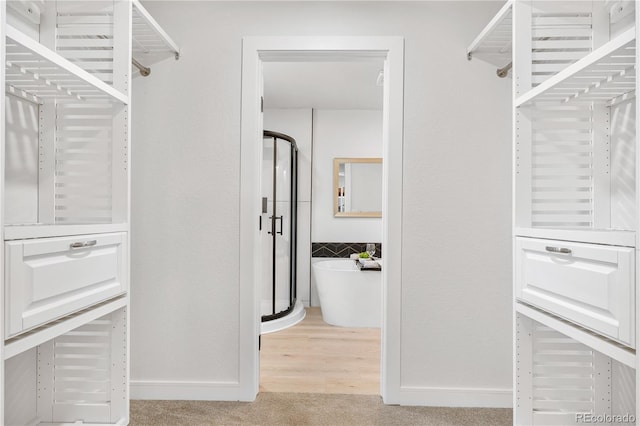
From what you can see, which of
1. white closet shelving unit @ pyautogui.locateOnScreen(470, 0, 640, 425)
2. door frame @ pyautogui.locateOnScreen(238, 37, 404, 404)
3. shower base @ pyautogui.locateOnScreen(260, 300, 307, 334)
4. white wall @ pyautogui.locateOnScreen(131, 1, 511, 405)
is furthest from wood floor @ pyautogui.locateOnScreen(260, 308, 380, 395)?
white closet shelving unit @ pyautogui.locateOnScreen(470, 0, 640, 425)

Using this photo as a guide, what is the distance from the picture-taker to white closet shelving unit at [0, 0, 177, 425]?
1584 millimetres

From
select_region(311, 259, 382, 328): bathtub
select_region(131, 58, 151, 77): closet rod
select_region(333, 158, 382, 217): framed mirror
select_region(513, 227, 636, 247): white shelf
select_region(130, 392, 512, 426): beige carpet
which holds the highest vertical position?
select_region(131, 58, 151, 77): closet rod

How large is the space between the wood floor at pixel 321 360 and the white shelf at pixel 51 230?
4.80 feet

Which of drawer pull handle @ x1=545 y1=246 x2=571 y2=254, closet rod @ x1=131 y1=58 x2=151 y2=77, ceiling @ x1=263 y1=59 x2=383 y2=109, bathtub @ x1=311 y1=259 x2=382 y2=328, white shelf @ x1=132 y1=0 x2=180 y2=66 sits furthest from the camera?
bathtub @ x1=311 y1=259 x2=382 y2=328

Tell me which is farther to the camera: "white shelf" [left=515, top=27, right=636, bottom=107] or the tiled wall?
the tiled wall

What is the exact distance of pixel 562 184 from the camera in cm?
182

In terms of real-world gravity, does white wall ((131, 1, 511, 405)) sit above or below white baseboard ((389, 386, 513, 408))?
above

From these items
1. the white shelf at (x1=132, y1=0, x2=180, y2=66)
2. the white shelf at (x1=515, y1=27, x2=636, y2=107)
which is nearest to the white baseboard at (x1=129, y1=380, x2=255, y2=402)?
the white shelf at (x1=132, y1=0, x2=180, y2=66)

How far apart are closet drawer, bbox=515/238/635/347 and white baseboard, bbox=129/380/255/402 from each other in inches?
65.4

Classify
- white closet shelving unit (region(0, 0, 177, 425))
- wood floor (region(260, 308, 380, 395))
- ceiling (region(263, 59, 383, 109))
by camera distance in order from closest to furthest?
white closet shelving unit (region(0, 0, 177, 425)) < wood floor (region(260, 308, 380, 395)) < ceiling (region(263, 59, 383, 109))

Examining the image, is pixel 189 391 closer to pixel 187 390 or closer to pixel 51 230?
pixel 187 390

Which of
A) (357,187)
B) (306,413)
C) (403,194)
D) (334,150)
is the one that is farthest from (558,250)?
(334,150)

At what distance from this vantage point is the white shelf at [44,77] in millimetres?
1259

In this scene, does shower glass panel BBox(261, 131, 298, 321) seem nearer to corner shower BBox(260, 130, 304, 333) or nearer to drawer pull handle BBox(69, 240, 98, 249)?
corner shower BBox(260, 130, 304, 333)
